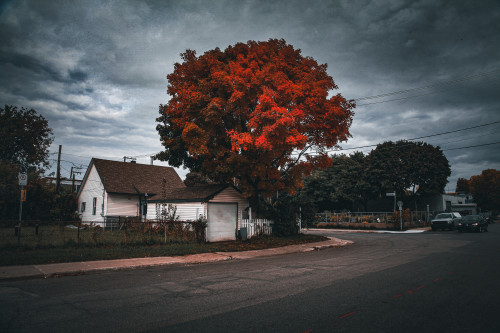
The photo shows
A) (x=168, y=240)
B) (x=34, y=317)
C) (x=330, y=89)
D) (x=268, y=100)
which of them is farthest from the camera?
(x=330, y=89)

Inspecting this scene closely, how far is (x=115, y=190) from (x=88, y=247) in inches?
644

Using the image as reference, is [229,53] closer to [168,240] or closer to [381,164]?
[168,240]

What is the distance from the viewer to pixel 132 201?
30.4 metres

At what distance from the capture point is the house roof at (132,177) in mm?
29672

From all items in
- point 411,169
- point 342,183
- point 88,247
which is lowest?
point 88,247

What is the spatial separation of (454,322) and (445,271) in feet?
17.0

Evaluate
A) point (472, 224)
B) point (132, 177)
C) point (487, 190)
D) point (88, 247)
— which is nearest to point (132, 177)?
point (132, 177)

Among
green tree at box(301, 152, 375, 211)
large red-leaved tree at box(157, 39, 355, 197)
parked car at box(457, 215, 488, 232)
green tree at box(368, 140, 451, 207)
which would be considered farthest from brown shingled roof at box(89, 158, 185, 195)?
green tree at box(368, 140, 451, 207)

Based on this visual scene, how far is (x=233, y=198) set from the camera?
1991 cm

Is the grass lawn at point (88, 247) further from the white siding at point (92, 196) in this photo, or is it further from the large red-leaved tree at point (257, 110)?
the white siding at point (92, 196)

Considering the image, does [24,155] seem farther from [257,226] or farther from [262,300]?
[262,300]

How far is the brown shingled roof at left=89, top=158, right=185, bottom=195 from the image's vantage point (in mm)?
29702

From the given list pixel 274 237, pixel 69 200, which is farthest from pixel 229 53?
pixel 69 200

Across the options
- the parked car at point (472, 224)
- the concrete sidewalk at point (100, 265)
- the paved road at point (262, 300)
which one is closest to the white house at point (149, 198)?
the concrete sidewalk at point (100, 265)
